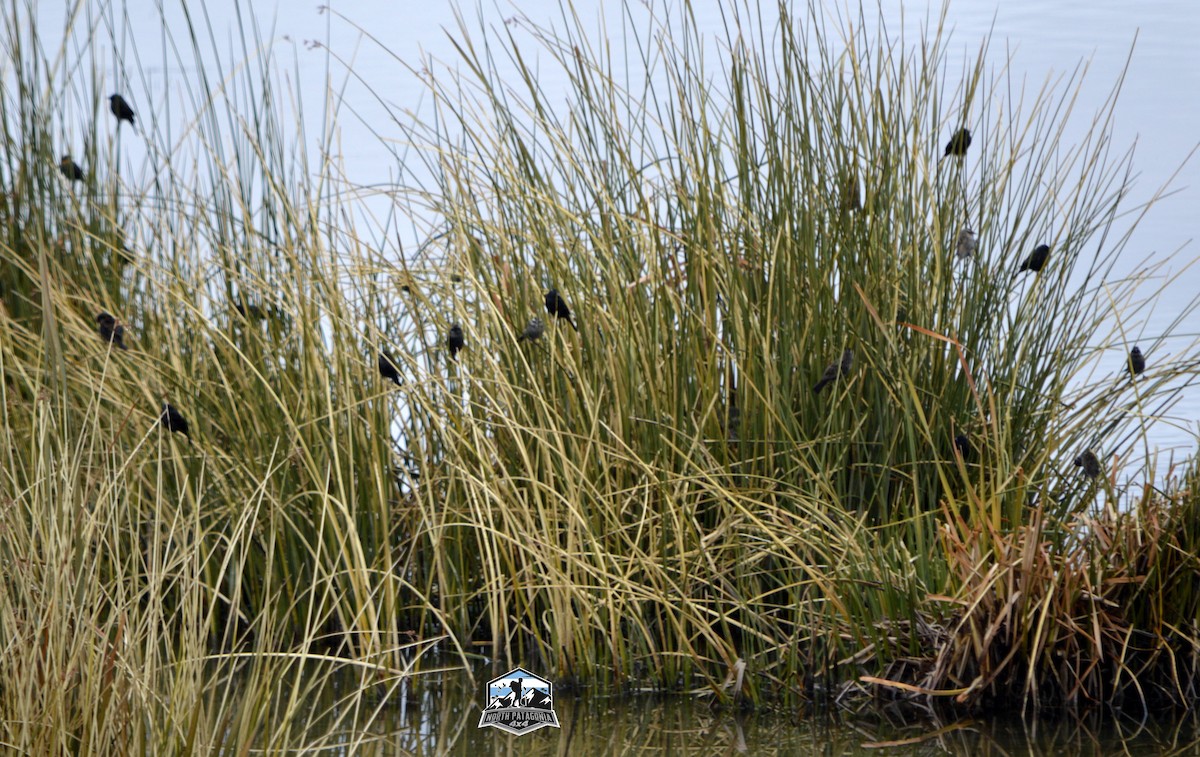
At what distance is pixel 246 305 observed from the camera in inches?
134

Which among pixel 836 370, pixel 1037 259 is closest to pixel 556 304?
pixel 836 370

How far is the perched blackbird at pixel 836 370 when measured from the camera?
2.78m

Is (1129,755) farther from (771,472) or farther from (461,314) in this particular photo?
(461,314)

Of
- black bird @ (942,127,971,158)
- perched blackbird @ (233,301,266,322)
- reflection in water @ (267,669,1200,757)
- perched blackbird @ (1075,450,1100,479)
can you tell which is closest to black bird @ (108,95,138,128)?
perched blackbird @ (233,301,266,322)

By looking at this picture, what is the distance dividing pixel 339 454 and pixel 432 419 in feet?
0.87

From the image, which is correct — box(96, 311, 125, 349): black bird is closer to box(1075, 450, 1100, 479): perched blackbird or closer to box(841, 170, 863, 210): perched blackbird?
box(841, 170, 863, 210): perched blackbird

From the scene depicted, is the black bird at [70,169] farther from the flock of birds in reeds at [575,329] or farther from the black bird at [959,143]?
the black bird at [959,143]

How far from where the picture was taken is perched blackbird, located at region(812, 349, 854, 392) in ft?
9.11

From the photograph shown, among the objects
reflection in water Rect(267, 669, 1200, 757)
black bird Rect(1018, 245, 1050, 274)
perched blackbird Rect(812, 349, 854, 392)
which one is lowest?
reflection in water Rect(267, 669, 1200, 757)

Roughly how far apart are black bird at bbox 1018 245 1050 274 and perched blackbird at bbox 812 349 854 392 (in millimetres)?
565

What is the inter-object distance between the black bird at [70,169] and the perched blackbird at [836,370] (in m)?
2.22

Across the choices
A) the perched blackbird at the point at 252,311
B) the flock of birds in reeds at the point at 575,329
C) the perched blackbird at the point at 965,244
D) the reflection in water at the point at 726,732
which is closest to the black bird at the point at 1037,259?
the flock of birds in reeds at the point at 575,329

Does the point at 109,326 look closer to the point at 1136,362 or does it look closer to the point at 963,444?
the point at 963,444

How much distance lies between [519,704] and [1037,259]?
156 centimetres
